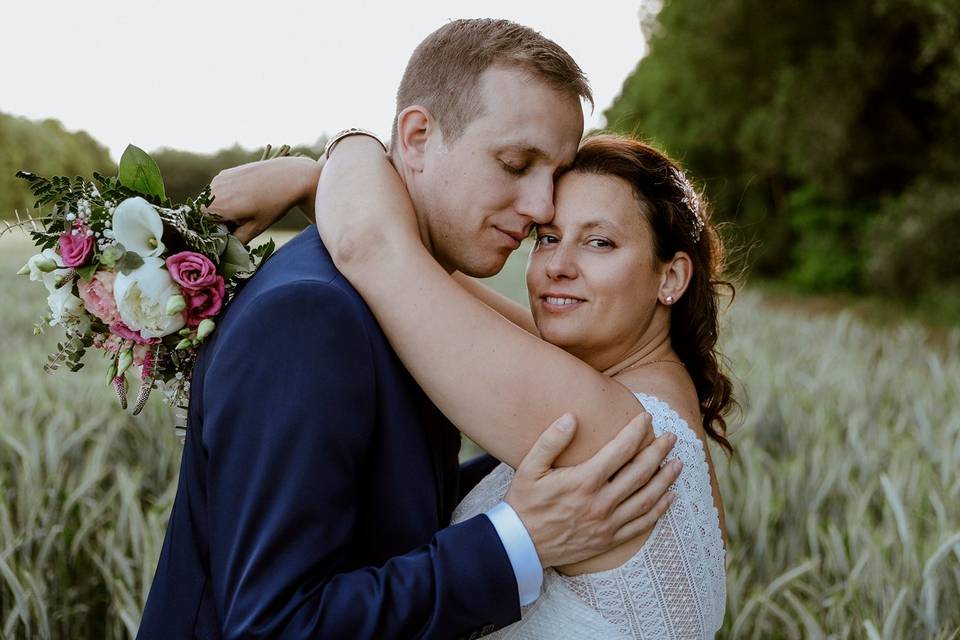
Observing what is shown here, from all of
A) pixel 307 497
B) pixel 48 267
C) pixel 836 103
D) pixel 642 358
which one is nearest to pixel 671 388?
pixel 642 358

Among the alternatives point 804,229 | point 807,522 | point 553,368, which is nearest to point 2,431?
point 553,368

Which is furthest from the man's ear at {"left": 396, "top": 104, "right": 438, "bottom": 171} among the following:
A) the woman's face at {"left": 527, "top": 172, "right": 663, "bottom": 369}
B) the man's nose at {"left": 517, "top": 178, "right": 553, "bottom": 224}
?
the woman's face at {"left": 527, "top": 172, "right": 663, "bottom": 369}

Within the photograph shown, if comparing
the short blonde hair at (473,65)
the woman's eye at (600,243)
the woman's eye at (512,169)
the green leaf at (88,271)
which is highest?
the short blonde hair at (473,65)

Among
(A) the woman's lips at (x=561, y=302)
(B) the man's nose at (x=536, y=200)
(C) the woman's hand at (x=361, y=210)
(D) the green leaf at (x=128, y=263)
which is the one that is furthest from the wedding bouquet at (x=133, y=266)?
(A) the woman's lips at (x=561, y=302)

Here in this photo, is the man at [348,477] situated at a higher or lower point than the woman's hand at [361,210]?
lower

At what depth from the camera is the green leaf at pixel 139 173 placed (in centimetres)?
193

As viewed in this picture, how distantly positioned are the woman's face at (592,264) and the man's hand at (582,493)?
491mm

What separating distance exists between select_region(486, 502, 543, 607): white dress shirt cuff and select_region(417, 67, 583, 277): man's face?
2.35 feet

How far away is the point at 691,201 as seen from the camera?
241cm

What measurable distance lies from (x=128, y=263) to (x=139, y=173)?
0.25 meters

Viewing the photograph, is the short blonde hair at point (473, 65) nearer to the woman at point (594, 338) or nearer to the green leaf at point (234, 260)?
Answer: the woman at point (594, 338)

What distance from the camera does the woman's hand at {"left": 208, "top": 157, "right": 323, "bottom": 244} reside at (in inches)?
83.0

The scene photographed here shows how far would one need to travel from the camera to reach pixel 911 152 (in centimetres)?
1523

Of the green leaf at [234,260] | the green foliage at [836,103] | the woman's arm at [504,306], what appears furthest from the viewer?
the green foliage at [836,103]
